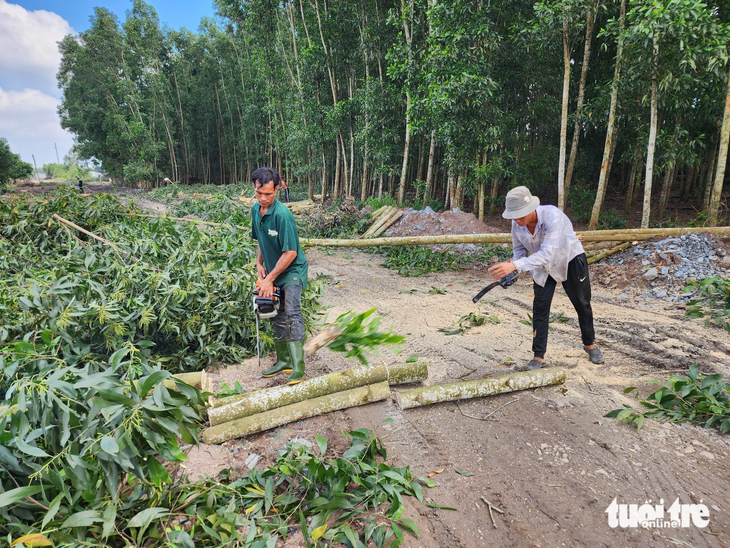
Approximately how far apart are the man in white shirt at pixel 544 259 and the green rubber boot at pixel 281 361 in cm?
206

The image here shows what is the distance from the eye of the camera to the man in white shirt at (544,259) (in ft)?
11.4

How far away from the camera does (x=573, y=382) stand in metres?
3.66

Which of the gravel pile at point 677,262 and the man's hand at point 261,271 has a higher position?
the man's hand at point 261,271

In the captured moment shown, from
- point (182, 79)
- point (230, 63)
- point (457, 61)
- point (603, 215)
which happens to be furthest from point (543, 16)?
point (182, 79)

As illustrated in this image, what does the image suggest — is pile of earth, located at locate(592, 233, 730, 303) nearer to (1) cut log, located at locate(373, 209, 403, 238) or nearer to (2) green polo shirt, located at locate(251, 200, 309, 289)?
(1) cut log, located at locate(373, 209, 403, 238)

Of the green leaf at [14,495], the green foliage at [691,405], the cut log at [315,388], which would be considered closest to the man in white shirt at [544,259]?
the green foliage at [691,405]

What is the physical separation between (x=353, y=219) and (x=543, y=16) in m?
7.33

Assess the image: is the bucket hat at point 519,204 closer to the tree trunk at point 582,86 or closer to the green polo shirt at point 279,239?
the green polo shirt at point 279,239

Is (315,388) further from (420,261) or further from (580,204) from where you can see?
(580,204)

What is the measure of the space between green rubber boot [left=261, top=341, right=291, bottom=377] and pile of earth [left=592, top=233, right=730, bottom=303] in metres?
6.15

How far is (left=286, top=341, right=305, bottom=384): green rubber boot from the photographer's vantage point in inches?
142

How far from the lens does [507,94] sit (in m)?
12.8

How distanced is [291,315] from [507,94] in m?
12.2

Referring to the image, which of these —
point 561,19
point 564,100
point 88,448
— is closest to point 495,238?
point 564,100
